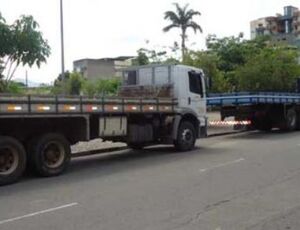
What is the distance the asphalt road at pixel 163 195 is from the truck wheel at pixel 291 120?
11.6 metres

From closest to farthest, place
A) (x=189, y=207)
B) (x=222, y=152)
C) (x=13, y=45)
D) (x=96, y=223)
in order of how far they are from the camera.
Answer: (x=96, y=223) → (x=189, y=207) → (x=13, y=45) → (x=222, y=152)

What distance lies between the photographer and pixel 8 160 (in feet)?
42.7

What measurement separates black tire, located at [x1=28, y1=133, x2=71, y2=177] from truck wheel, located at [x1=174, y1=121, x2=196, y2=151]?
547 centimetres

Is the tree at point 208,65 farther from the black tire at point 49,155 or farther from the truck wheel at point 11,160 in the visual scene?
the truck wheel at point 11,160

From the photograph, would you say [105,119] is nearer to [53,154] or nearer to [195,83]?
[53,154]

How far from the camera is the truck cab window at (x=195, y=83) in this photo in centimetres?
1994

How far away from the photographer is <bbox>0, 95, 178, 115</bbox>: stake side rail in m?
12.8

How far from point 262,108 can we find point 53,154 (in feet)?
51.1

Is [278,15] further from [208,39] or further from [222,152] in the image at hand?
[222,152]

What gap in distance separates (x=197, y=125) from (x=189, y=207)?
434 inches

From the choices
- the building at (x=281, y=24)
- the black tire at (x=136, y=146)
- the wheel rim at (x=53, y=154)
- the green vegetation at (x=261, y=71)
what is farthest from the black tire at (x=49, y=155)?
the building at (x=281, y=24)

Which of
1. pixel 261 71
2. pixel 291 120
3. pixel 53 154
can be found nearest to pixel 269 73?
pixel 261 71

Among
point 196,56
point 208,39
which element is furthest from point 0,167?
point 208,39

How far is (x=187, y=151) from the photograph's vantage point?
19.2m
